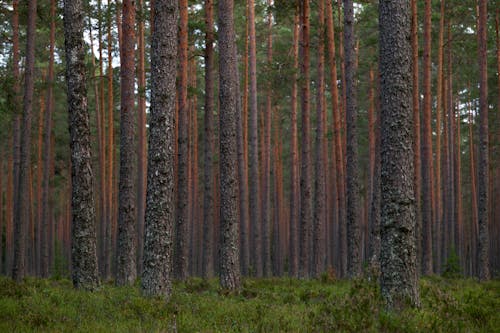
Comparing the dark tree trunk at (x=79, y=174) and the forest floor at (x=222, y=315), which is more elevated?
the dark tree trunk at (x=79, y=174)

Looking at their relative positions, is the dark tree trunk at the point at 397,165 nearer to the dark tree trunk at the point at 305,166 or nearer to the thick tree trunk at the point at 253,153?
the dark tree trunk at the point at 305,166

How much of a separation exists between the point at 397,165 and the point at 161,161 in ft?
12.7

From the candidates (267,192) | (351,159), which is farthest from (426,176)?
(267,192)

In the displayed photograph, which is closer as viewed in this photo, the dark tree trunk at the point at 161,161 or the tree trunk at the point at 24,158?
the dark tree trunk at the point at 161,161

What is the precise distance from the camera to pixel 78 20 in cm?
1069

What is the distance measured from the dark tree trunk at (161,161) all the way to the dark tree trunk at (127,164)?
4165mm

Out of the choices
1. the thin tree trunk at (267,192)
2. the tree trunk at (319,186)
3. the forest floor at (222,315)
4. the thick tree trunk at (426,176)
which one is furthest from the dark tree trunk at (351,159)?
the forest floor at (222,315)

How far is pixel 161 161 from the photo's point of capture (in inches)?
358

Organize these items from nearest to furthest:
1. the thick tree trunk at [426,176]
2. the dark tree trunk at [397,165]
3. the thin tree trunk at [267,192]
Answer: the dark tree trunk at [397,165] → the thick tree trunk at [426,176] → the thin tree trunk at [267,192]

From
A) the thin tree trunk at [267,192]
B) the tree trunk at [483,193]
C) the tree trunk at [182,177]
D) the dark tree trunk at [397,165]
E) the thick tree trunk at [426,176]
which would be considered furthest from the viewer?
the thin tree trunk at [267,192]

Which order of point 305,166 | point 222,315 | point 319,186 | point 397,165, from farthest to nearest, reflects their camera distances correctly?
point 319,186, point 305,166, point 222,315, point 397,165

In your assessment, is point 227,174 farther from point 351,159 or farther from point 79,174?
point 351,159

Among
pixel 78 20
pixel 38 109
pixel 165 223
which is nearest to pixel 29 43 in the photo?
pixel 78 20

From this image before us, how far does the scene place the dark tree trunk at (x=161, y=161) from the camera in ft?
29.7
